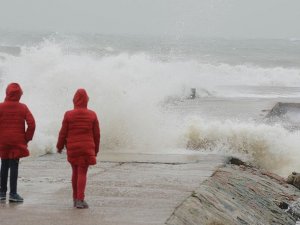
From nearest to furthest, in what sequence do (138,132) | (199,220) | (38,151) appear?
1. (199,220)
2. (38,151)
3. (138,132)

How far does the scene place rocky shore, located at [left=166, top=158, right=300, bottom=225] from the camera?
664 cm

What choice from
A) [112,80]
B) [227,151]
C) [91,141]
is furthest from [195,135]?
[91,141]

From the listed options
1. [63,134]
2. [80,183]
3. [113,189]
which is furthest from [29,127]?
[113,189]

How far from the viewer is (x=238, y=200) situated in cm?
802

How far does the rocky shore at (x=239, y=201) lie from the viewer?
6.64 meters

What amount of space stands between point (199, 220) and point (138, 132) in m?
6.47

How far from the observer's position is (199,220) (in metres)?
6.46

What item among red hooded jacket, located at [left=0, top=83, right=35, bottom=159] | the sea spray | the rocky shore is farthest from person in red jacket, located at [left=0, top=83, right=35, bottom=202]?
the sea spray

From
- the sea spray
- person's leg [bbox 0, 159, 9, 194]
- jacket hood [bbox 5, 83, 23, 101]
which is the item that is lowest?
the sea spray

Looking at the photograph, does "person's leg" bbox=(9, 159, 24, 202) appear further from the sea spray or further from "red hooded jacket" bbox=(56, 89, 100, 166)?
the sea spray

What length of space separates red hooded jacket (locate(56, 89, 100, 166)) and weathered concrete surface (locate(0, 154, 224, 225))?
0.51 meters

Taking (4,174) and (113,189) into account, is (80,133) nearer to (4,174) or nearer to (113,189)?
(4,174)

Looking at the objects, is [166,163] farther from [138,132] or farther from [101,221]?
[101,221]

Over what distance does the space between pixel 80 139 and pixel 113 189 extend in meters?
1.33
